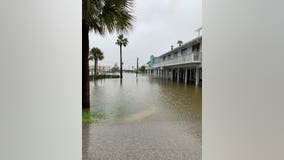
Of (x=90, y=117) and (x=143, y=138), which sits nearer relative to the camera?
(x=143, y=138)

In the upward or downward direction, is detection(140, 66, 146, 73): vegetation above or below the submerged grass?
above

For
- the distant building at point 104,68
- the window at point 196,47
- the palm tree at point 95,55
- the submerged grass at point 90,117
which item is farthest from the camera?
the distant building at point 104,68

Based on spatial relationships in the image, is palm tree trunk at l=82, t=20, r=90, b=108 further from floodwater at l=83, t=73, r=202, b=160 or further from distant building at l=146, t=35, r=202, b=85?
distant building at l=146, t=35, r=202, b=85

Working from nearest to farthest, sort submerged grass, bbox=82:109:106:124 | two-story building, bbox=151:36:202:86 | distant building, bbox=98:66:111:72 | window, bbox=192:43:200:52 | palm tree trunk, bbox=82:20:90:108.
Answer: submerged grass, bbox=82:109:106:124 → palm tree trunk, bbox=82:20:90:108 → two-story building, bbox=151:36:202:86 → window, bbox=192:43:200:52 → distant building, bbox=98:66:111:72

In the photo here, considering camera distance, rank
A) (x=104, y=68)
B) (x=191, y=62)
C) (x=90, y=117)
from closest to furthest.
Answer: (x=90, y=117)
(x=191, y=62)
(x=104, y=68)

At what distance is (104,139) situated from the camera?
429 cm

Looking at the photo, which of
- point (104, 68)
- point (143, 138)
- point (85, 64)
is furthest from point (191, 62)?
point (104, 68)

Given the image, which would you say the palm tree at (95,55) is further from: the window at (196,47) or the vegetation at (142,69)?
the vegetation at (142,69)

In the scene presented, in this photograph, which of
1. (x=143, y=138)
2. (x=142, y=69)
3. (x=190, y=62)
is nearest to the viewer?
(x=143, y=138)

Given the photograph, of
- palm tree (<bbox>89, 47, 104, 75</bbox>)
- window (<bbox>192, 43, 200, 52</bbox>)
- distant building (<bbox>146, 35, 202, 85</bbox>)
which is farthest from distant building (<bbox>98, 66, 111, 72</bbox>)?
window (<bbox>192, 43, 200, 52</bbox>)

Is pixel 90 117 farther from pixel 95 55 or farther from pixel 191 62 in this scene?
pixel 95 55

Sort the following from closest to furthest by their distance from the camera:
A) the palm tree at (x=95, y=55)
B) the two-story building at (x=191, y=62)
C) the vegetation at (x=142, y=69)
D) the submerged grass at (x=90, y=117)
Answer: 1. the submerged grass at (x=90, y=117)
2. the two-story building at (x=191, y=62)
3. the palm tree at (x=95, y=55)
4. the vegetation at (x=142, y=69)

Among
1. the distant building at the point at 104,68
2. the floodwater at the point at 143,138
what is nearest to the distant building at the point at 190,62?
the floodwater at the point at 143,138
